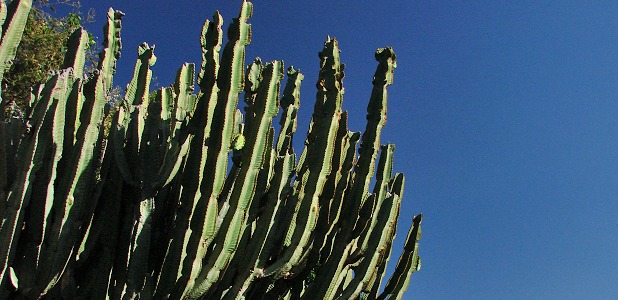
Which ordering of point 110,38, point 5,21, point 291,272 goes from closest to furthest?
1. point 5,21
2. point 291,272
3. point 110,38

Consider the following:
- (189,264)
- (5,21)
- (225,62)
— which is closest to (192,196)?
(189,264)

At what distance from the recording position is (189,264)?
332 cm

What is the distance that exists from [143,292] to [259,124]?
46.4 inches

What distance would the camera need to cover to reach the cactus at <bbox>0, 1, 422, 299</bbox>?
132 inches

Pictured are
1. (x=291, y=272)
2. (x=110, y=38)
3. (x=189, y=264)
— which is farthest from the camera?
(x=110, y=38)

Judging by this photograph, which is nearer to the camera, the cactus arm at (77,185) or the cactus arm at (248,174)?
the cactus arm at (77,185)

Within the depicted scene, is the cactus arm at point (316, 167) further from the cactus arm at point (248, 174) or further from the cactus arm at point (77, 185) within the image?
the cactus arm at point (77, 185)

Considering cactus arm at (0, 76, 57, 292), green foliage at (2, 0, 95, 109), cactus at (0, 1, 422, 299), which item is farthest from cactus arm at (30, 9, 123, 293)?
green foliage at (2, 0, 95, 109)

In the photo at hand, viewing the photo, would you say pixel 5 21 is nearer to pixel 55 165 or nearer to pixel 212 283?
pixel 55 165

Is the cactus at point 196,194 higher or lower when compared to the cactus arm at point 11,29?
lower

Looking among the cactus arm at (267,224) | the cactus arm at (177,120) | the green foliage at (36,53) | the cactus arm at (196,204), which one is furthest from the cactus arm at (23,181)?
the green foliage at (36,53)

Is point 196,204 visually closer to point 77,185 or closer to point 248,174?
point 248,174

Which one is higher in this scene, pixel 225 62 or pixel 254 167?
pixel 225 62

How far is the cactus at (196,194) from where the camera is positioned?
11.0ft
